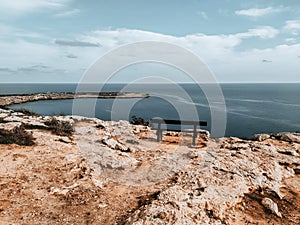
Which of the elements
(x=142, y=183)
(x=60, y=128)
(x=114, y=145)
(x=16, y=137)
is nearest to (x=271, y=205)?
(x=142, y=183)

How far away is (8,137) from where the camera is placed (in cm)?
1414

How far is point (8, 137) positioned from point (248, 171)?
1300 centimetres

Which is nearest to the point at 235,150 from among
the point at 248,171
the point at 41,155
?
the point at 248,171

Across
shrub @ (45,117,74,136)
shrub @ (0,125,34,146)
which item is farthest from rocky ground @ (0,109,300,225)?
shrub @ (45,117,74,136)

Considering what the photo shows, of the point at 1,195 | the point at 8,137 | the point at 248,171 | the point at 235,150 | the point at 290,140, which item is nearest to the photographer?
the point at 1,195

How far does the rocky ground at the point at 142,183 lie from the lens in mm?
8000

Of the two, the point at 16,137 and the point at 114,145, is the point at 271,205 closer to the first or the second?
the point at 114,145

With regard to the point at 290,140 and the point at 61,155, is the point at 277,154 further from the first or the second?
the point at 61,155

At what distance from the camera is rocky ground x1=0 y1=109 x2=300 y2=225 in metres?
8.00

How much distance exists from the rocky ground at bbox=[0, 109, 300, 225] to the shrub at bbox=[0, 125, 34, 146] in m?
0.49

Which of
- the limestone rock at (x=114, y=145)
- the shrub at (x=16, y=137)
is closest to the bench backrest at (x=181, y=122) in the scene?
the limestone rock at (x=114, y=145)

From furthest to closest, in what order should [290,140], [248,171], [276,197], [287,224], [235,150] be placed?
[290,140], [235,150], [248,171], [276,197], [287,224]

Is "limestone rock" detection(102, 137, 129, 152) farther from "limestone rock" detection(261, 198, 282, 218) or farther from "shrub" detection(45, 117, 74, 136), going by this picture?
"limestone rock" detection(261, 198, 282, 218)

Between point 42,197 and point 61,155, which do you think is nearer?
point 42,197
